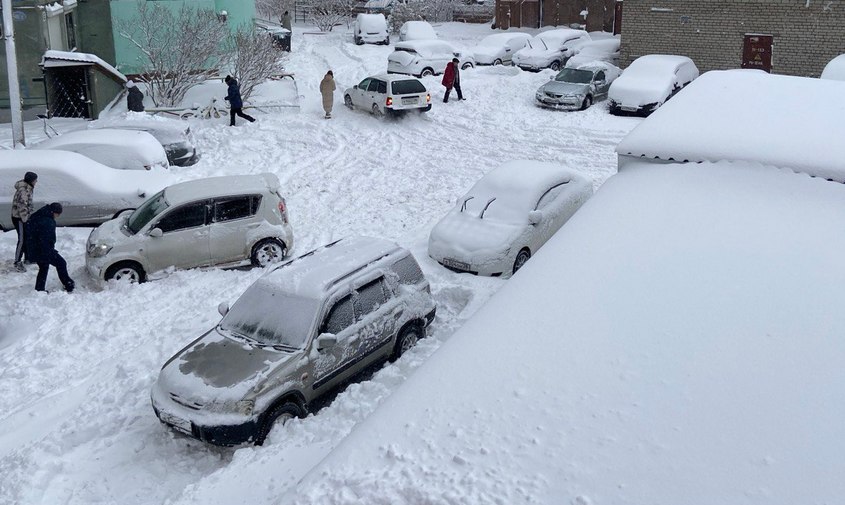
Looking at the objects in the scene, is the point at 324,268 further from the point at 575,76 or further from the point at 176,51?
the point at 575,76

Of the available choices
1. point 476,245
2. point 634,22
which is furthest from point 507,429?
→ point 634,22

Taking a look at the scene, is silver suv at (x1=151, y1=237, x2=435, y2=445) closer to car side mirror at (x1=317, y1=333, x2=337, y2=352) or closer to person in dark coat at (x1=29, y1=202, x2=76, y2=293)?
car side mirror at (x1=317, y1=333, x2=337, y2=352)

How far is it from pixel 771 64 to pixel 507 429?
24514 mm

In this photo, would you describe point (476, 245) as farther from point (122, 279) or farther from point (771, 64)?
point (771, 64)

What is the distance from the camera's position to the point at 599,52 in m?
29.2

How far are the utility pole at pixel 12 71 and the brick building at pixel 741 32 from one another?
18.9 meters

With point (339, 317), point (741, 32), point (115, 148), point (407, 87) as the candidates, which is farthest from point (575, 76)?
point (339, 317)

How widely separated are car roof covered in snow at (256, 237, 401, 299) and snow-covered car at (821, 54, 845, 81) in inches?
649

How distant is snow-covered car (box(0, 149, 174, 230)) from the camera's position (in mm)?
14500

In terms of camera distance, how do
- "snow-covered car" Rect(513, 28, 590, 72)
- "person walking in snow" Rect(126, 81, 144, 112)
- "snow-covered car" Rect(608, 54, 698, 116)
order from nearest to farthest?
1. "person walking in snow" Rect(126, 81, 144, 112)
2. "snow-covered car" Rect(608, 54, 698, 116)
3. "snow-covered car" Rect(513, 28, 590, 72)

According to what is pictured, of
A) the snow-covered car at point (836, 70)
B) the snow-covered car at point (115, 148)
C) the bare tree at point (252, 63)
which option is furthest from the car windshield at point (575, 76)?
the snow-covered car at point (115, 148)

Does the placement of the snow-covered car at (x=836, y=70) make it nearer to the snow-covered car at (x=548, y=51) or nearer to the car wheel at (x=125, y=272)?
the snow-covered car at (x=548, y=51)

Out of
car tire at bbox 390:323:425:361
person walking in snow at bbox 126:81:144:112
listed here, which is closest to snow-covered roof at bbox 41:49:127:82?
person walking in snow at bbox 126:81:144:112

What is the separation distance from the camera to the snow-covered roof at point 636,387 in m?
4.68
